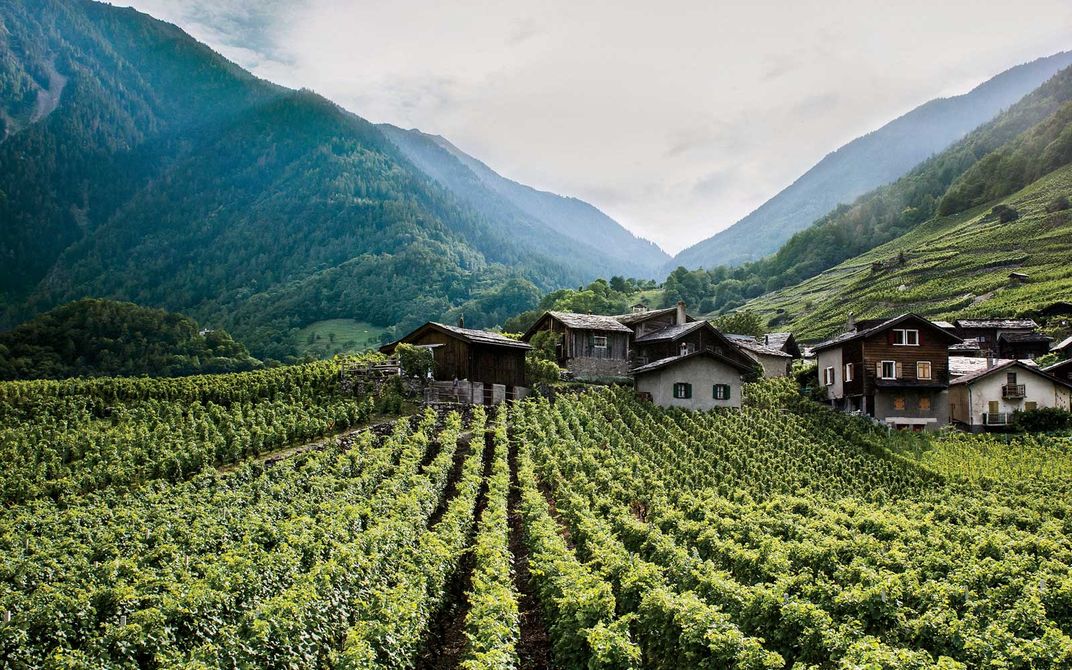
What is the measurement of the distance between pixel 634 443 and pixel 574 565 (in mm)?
23893

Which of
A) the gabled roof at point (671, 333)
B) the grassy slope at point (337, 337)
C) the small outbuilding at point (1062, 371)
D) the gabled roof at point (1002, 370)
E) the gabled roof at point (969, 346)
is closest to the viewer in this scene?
the gabled roof at point (1002, 370)

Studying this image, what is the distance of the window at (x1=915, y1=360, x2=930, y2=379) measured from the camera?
52688 mm

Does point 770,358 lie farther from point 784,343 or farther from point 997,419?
point 997,419

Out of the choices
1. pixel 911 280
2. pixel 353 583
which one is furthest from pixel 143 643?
pixel 911 280

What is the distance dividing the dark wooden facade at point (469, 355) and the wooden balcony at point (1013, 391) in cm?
3389

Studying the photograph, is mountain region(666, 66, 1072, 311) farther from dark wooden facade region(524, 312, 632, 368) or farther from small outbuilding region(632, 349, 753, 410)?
small outbuilding region(632, 349, 753, 410)

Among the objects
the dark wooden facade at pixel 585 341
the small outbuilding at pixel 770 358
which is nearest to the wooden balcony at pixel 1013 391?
the small outbuilding at pixel 770 358

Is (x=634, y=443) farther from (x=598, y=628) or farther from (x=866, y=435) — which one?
(x=598, y=628)

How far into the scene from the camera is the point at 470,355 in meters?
47.6

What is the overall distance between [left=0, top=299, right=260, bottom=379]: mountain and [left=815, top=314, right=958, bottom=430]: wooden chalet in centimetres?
6133

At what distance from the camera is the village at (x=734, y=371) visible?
48562 mm

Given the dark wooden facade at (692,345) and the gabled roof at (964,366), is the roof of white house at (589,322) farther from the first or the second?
the gabled roof at (964,366)

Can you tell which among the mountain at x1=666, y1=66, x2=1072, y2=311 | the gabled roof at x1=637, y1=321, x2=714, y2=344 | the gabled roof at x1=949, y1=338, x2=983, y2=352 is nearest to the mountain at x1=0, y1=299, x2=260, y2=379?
the gabled roof at x1=637, y1=321, x2=714, y2=344

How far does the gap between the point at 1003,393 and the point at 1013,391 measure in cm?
62
